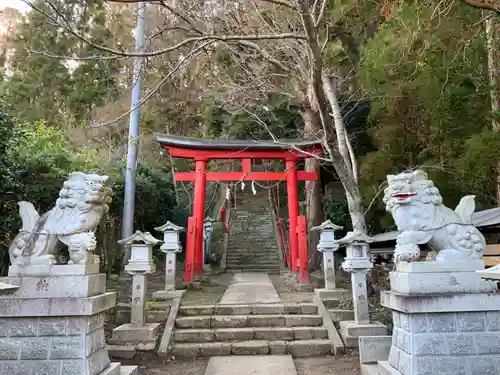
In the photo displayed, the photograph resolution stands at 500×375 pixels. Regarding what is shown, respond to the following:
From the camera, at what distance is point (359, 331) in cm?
610

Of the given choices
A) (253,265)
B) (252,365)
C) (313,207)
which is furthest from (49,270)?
(253,265)

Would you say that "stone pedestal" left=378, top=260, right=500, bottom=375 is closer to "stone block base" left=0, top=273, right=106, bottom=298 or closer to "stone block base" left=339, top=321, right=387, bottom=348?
"stone block base" left=339, top=321, right=387, bottom=348

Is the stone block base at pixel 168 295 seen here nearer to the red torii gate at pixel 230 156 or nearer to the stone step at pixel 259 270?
the red torii gate at pixel 230 156

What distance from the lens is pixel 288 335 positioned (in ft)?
21.3

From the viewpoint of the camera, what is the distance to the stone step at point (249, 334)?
254 inches

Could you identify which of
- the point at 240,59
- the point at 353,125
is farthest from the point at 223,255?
the point at 240,59

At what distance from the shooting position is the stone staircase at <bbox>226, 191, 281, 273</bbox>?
15.2m

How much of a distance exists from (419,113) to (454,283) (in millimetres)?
7896

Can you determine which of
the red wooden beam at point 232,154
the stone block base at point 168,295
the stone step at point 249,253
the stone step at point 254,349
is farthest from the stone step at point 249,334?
the stone step at point 249,253

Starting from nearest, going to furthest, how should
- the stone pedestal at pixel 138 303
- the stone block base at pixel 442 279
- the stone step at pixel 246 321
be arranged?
the stone block base at pixel 442 279 < the stone pedestal at pixel 138 303 < the stone step at pixel 246 321

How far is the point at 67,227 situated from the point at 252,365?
9.95 feet

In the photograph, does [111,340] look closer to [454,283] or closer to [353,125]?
[454,283]

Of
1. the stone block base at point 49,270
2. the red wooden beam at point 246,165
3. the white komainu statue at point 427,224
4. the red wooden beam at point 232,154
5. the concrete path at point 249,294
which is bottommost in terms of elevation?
the concrete path at point 249,294

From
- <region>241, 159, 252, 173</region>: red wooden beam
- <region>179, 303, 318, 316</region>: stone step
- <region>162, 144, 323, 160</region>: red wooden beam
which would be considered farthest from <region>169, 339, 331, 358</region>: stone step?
<region>162, 144, 323, 160</region>: red wooden beam
